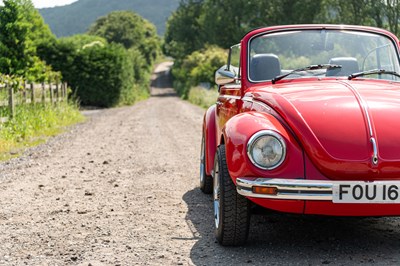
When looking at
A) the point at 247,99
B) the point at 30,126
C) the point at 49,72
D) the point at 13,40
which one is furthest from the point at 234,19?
the point at 247,99

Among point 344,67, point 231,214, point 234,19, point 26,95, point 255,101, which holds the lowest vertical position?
point 26,95

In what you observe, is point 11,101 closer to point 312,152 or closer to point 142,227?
point 142,227

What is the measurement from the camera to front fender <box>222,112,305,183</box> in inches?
148

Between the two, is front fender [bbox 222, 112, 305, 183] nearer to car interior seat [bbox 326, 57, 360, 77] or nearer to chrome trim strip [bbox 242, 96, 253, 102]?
chrome trim strip [bbox 242, 96, 253, 102]

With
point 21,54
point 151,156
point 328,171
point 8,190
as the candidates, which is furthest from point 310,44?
point 21,54

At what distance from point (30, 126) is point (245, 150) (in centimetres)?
1131

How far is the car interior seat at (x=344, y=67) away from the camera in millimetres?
5027

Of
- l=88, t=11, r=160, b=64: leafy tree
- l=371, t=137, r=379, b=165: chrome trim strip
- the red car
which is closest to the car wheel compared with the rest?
the red car

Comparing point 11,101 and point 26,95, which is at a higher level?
point 11,101

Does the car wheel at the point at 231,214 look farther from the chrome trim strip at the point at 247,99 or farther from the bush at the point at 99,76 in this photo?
the bush at the point at 99,76

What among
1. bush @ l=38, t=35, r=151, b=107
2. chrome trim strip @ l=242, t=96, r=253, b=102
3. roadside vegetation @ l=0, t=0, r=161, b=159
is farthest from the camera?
bush @ l=38, t=35, r=151, b=107

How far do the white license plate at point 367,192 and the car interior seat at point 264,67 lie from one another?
171 centimetres

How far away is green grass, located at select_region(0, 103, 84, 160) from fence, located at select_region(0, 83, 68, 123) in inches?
6.9

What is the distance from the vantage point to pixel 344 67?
201 inches
